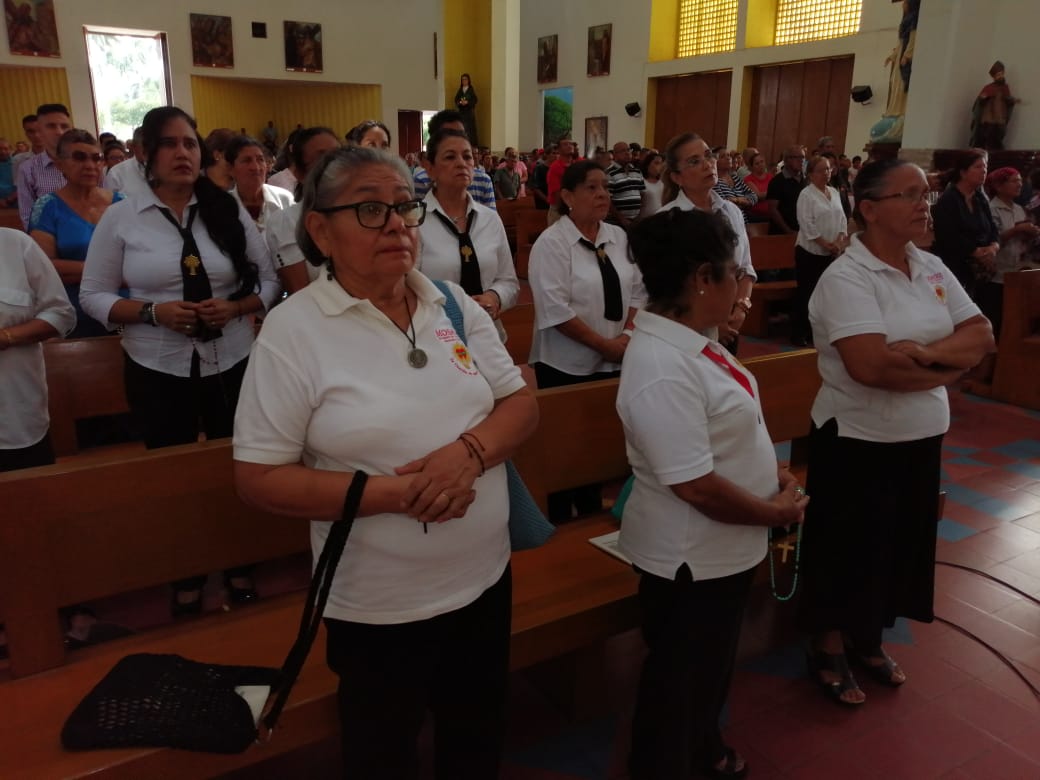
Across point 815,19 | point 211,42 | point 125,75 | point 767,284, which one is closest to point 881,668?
point 767,284

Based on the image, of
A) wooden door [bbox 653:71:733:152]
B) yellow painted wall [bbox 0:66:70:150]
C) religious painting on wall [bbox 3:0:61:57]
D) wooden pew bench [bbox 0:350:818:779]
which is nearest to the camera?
wooden pew bench [bbox 0:350:818:779]

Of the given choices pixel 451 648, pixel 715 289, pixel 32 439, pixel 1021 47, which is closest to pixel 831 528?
pixel 715 289

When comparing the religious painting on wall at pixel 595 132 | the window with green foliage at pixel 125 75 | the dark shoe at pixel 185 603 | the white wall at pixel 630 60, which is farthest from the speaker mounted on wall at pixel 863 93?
the dark shoe at pixel 185 603

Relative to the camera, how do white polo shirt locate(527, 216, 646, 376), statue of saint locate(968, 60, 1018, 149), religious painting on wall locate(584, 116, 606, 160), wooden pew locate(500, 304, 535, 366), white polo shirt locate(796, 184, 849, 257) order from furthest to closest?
religious painting on wall locate(584, 116, 606, 160) < statue of saint locate(968, 60, 1018, 149) < white polo shirt locate(796, 184, 849, 257) < wooden pew locate(500, 304, 535, 366) < white polo shirt locate(527, 216, 646, 376)

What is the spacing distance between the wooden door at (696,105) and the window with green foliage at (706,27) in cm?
63

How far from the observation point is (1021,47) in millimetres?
9891

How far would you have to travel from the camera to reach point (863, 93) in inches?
590

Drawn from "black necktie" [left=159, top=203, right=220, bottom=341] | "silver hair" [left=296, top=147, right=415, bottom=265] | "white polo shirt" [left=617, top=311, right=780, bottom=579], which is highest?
"silver hair" [left=296, top=147, right=415, bottom=265]

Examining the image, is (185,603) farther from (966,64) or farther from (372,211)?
(966,64)

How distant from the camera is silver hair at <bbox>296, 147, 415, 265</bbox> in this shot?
1.50 meters

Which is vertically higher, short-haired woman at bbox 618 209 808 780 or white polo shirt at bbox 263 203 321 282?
white polo shirt at bbox 263 203 321 282

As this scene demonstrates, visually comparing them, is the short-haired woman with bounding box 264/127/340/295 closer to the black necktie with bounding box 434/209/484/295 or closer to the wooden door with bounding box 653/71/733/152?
the black necktie with bounding box 434/209/484/295

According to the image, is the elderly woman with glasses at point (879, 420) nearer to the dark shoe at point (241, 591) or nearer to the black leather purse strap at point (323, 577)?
the black leather purse strap at point (323, 577)

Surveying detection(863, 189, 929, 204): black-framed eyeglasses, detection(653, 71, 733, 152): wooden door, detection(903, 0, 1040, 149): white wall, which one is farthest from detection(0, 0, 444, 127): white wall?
detection(863, 189, 929, 204): black-framed eyeglasses
